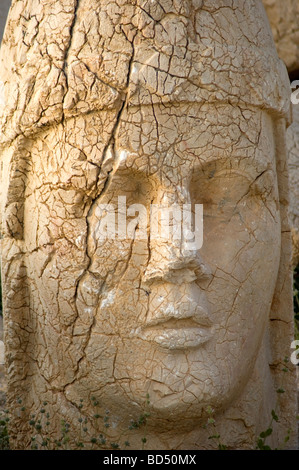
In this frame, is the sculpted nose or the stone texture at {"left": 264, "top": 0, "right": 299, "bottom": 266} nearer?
the sculpted nose

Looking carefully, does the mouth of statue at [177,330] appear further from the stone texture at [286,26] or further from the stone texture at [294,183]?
the stone texture at [286,26]

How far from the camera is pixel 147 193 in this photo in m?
2.67

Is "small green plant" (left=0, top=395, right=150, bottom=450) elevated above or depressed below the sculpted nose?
below

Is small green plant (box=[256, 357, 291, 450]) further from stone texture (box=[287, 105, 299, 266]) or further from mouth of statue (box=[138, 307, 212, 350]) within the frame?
stone texture (box=[287, 105, 299, 266])

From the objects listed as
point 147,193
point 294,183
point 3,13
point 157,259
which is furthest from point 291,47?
point 157,259

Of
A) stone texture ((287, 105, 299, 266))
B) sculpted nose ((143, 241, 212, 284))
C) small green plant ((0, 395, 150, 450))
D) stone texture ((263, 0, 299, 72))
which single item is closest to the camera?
sculpted nose ((143, 241, 212, 284))

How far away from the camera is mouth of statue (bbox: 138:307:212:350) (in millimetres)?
2604

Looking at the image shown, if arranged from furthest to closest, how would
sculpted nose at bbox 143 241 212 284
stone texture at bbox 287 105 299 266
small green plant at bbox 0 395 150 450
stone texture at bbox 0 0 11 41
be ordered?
stone texture at bbox 287 105 299 266
stone texture at bbox 0 0 11 41
small green plant at bbox 0 395 150 450
sculpted nose at bbox 143 241 212 284

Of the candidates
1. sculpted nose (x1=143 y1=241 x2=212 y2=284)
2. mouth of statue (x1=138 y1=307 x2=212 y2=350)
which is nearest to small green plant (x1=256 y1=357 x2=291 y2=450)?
mouth of statue (x1=138 y1=307 x2=212 y2=350)

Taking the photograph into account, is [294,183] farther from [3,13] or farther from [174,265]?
[174,265]

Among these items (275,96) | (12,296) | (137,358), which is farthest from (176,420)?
(275,96)

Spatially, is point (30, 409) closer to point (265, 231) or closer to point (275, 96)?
point (265, 231)

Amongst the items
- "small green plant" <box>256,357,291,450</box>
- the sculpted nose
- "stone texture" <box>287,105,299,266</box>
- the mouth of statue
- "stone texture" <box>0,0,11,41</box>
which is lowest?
"small green plant" <box>256,357,291,450</box>

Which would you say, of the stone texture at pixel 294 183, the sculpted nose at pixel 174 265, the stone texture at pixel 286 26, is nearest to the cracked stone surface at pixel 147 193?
the sculpted nose at pixel 174 265
